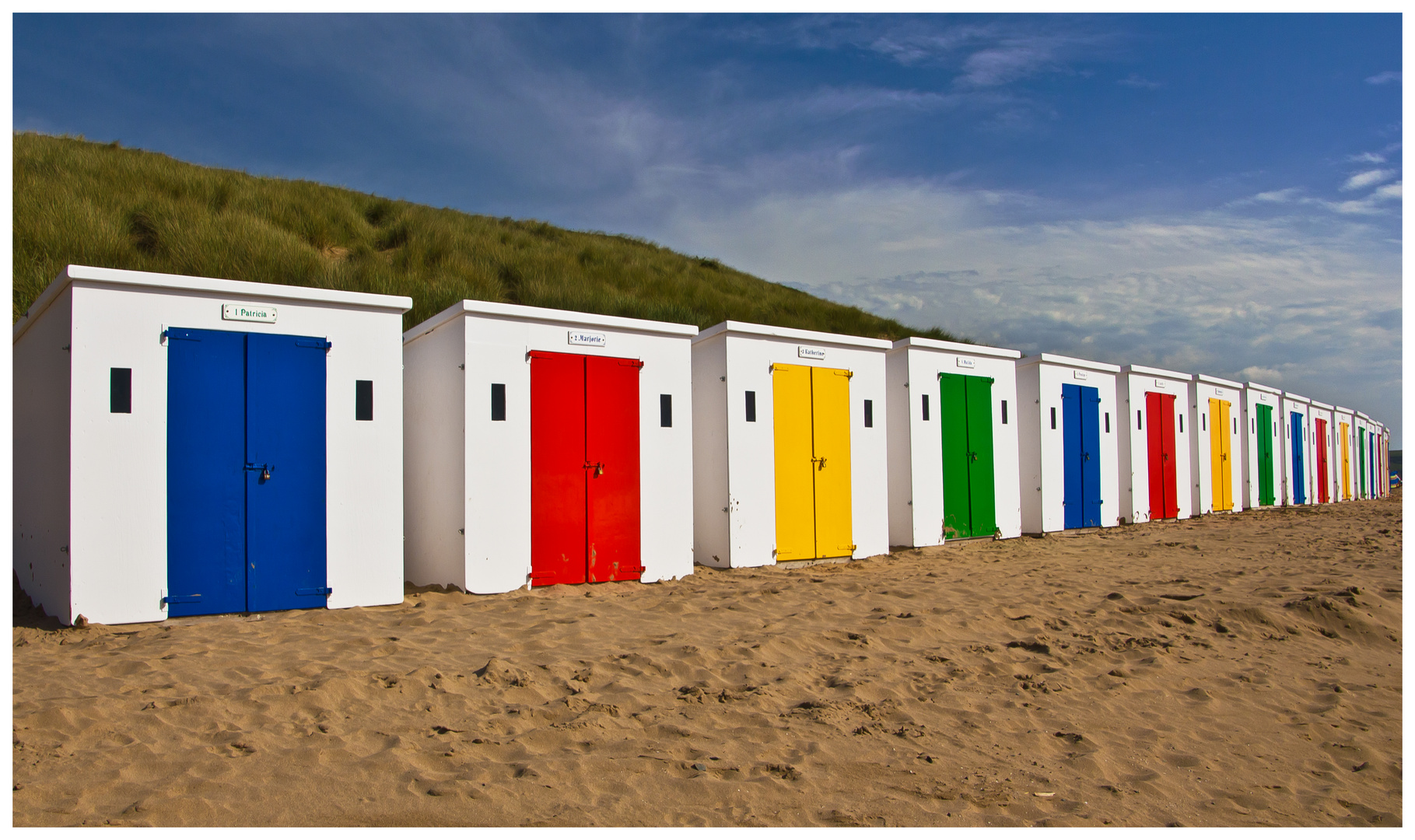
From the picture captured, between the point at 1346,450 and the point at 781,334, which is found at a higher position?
the point at 781,334

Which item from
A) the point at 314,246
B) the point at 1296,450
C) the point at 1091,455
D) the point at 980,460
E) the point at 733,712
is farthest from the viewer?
the point at 1296,450

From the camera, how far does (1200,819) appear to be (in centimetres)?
305

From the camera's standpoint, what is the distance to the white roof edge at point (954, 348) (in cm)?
1134

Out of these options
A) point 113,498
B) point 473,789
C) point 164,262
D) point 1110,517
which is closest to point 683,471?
point 113,498

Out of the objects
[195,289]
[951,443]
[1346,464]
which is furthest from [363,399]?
[1346,464]

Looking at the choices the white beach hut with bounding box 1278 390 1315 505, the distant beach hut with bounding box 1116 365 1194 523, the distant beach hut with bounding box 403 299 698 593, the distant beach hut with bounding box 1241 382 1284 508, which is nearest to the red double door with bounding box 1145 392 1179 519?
the distant beach hut with bounding box 1116 365 1194 523

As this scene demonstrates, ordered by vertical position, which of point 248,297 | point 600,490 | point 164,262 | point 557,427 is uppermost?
point 164,262

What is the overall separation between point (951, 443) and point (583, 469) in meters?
5.99

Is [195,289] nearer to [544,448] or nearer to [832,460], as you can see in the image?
[544,448]

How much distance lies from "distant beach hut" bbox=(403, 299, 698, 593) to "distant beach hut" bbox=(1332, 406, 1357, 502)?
85.7 ft

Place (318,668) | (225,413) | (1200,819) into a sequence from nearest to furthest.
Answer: (1200,819) → (318,668) → (225,413)

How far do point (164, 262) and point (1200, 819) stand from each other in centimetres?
1733

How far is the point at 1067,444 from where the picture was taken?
45.2ft
